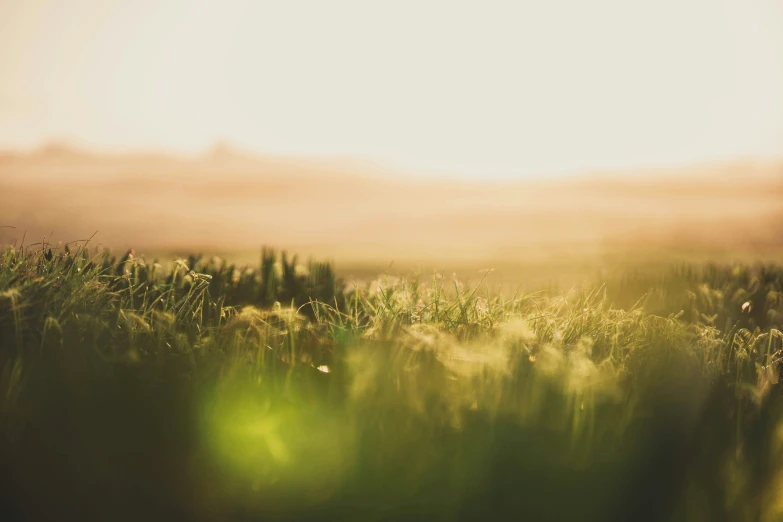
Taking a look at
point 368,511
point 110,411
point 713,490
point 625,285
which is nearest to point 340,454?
point 368,511

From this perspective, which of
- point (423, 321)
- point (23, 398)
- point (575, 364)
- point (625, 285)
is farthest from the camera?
point (625, 285)

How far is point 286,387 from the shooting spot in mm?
3146

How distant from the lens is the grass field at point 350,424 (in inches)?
121

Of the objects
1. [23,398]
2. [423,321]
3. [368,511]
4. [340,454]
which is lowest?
[368,511]

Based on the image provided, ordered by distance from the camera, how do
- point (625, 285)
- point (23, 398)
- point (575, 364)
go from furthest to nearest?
point (625, 285) < point (575, 364) < point (23, 398)

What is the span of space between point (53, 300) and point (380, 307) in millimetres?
1819

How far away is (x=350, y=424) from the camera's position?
3.09 metres

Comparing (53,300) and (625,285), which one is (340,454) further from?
(625,285)

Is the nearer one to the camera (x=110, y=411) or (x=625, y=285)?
(x=110, y=411)

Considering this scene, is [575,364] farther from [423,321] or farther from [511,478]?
[423,321]

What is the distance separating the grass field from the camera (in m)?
3.07

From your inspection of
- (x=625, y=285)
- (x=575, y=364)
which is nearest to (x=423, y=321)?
(x=575, y=364)

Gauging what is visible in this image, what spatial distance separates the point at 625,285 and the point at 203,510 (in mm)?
5978

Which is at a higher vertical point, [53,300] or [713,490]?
[53,300]
